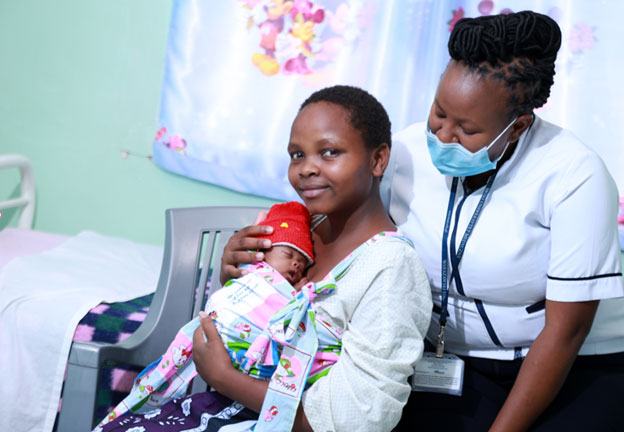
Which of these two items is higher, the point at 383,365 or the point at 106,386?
the point at 383,365

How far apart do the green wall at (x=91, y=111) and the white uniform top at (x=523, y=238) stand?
4.85 ft

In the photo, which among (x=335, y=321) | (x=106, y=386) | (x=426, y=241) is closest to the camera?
(x=335, y=321)

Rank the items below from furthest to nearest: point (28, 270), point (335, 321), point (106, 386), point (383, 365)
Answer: point (28, 270), point (106, 386), point (335, 321), point (383, 365)

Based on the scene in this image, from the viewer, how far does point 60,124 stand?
3.41 m

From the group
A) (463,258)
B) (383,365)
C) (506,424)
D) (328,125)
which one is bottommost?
(506,424)

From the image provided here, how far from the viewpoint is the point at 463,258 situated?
66.3 inches

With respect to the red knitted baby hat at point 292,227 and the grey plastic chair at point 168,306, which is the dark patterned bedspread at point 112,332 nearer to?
the grey plastic chair at point 168,306

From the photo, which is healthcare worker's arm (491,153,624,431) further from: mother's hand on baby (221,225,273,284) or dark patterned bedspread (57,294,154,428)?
dark patterned bedspread (57,294,154,428)

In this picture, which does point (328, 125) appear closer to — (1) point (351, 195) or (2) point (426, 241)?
(1) point (351, 195)

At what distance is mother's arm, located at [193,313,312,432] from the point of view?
1.58 m

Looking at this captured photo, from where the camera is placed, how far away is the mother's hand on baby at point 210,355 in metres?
1.61

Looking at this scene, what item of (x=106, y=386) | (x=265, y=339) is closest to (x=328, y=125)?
(x=265, y=339)

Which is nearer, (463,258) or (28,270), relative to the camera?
(463,258)

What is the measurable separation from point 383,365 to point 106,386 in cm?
106
